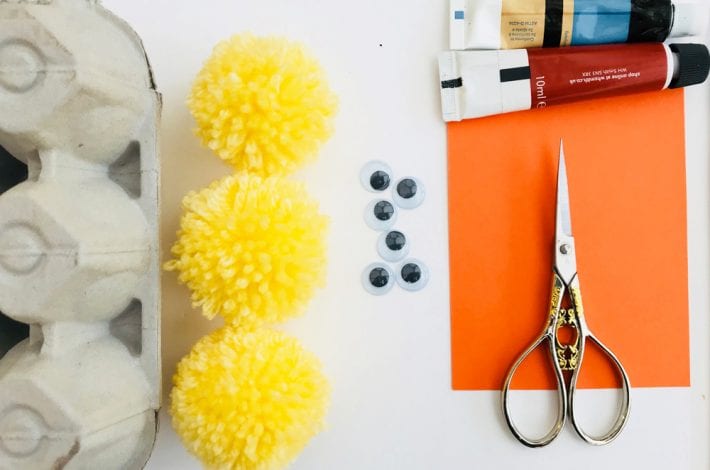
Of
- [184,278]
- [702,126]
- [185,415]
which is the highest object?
[702,126]

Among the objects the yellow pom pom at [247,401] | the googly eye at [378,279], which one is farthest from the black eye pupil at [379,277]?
the yellow pom pom at [247,401]

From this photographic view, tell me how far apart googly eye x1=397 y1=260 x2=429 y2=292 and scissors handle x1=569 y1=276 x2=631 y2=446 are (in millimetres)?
133

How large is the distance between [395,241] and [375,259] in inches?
1.0

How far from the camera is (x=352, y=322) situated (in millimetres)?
554

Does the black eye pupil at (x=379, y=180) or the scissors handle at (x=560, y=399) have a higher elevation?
the black eye pupil at (x=379, y=180)

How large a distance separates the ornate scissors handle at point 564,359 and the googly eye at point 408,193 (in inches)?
5.6

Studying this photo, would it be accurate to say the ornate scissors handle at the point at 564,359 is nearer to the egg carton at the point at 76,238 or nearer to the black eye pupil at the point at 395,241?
the black eye pupil at the point at 395,241

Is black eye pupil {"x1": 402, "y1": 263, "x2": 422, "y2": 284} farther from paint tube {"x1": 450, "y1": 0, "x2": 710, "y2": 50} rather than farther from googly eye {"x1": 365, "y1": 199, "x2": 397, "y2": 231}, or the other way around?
paint tube {"x1": 450, "y1": 0, "x2": 710, "y2": 50}

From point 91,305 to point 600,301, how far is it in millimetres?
438

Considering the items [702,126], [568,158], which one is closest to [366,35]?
[568,158]

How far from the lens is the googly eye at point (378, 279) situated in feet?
1.81

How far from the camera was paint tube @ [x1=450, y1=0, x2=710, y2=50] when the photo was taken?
1.76 ft

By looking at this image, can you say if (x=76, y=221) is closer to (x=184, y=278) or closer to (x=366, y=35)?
(x=184, y=278)

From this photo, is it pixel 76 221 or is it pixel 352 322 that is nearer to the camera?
pixel 76 221
